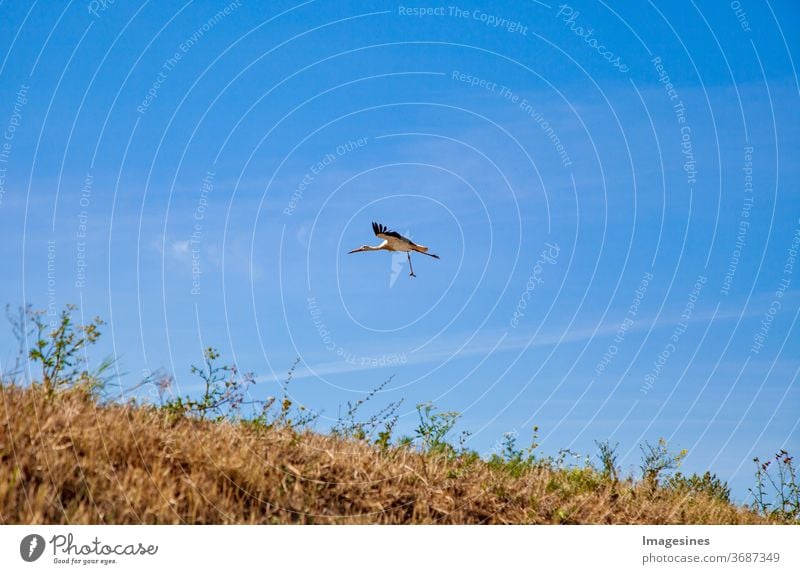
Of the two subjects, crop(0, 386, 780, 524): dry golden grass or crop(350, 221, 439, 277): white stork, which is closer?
crop(0, 386, 780, 524): dry golden grass

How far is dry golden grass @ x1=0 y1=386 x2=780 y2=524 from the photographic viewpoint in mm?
6828

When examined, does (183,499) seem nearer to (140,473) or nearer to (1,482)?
(140,473)

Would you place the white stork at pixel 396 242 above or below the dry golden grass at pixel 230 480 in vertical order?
above

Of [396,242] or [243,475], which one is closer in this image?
[243,475]

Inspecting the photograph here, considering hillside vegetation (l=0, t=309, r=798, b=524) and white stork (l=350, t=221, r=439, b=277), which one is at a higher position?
white stork (l=350, t=221, r=439, b=277)

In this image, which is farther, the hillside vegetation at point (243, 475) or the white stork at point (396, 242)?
the white stork at point (396, 242)

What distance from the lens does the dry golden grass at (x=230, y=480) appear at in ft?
22.4

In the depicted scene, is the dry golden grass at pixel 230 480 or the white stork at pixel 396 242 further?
the white stork at pixel 396 242

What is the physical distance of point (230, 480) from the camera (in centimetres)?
767

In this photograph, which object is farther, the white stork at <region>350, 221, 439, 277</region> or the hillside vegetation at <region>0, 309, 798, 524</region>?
the white stork at <region>350, 221, 439, 277</region>

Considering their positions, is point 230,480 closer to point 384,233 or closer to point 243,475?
point 243,475

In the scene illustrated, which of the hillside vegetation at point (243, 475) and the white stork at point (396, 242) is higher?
the white stork at point (396, 242)

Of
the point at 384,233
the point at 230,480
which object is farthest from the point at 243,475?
the point at 384,233

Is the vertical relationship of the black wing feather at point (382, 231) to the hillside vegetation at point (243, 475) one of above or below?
above
